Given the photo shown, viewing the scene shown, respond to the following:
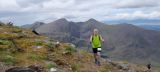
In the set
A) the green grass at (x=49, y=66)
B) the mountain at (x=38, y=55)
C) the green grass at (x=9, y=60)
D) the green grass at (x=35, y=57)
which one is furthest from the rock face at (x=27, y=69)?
the green grass at (x=35, y=57)

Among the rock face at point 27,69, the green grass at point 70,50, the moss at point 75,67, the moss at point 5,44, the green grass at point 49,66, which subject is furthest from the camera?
the green grass at point 70,50

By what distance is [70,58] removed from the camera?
2834cm

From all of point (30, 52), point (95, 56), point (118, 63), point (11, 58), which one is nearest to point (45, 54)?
point (30, 52)

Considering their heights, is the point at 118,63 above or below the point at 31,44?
below

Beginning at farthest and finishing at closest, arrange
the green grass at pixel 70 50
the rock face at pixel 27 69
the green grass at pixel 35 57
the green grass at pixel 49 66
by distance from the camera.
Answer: the green grass at pixel 70 50, the green grass at pixel 35 57, the green grass at pixel 49 66, the rock face at pixel 27 69

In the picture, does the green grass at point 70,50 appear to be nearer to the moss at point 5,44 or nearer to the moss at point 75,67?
the moss at point 75,67

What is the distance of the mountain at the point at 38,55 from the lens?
2391 centimetres

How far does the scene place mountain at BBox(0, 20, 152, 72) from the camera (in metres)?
23.9

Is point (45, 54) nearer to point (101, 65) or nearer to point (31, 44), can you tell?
point (31, 44)

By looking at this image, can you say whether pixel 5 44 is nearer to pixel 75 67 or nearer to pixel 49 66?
pixel 49 66

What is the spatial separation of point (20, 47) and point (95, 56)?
6.87 meters

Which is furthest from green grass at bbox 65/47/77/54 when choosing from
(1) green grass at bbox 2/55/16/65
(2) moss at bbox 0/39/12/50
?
(1) green grass at bbox 2/55/16/65

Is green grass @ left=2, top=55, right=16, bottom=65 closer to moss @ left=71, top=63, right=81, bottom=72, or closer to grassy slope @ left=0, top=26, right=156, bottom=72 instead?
grassy slope @ left=0, top=26, right=156, bottom=72

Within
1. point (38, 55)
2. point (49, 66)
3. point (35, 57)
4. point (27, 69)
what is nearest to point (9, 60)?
point (35, 57)
